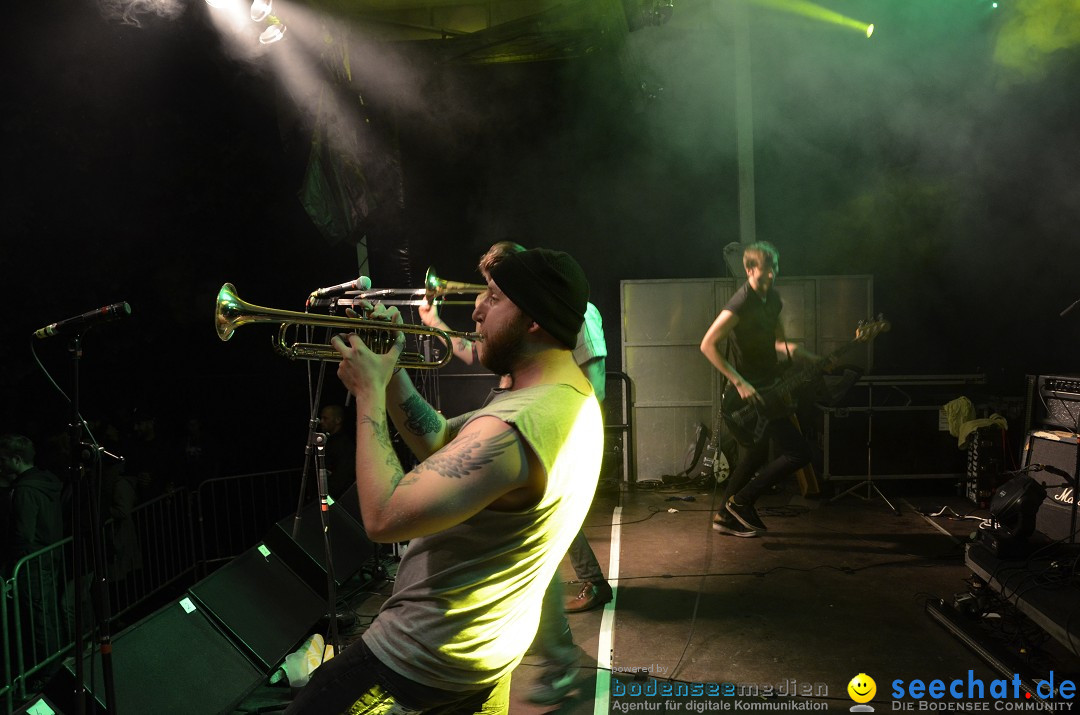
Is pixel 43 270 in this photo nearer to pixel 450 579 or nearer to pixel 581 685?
pixel 581 685

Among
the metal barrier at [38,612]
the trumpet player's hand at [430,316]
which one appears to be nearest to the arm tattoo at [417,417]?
the trumpet player's hand at [430,316]

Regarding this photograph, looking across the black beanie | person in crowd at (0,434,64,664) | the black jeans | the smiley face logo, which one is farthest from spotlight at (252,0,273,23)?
the smiley face logo

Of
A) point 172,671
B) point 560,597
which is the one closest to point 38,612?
point 172,671

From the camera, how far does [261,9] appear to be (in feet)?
20.7

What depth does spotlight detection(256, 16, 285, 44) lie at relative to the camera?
21.3ft

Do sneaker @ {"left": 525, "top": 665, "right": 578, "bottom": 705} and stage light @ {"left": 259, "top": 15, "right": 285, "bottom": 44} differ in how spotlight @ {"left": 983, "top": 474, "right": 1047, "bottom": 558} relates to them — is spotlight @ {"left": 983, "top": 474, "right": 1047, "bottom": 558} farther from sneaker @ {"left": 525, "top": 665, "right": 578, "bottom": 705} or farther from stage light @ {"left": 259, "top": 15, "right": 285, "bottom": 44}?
stage light @ {"left": 259, "top": 15, "right": 285, "bottom": 44}

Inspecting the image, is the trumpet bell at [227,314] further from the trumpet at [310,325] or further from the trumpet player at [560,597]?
the trumpet player at [560,597]

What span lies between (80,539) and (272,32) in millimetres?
5435

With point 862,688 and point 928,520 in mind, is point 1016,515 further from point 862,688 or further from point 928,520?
point 928,520

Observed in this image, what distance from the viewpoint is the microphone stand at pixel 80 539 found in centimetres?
→ 273

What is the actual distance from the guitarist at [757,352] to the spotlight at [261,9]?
468cm

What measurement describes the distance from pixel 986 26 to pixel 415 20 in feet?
23.8

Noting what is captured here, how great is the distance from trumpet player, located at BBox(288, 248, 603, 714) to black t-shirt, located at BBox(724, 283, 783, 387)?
401cm

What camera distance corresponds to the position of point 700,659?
396cm
